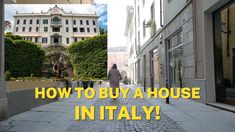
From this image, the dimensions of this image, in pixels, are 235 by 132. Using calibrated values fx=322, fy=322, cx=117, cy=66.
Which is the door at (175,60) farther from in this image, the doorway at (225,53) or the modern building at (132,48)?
the modern building at (132,48)

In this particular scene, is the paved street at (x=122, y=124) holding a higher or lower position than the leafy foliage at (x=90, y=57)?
lower

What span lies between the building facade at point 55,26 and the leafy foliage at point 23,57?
1859 mm

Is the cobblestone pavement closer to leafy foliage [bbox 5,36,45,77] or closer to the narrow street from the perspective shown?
the narrow street

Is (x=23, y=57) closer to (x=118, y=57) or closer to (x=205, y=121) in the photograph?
(x=118, y=57)

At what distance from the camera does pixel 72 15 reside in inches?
1955

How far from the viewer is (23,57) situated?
157 ft

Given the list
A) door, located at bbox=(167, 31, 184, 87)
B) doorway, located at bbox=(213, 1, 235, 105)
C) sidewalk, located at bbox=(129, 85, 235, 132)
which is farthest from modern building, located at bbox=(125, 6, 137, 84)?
sidewalk, located at bbox=(129, 85, 235, 132)

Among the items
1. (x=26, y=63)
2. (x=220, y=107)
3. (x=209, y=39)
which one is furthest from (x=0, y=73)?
(x=26, y=63)

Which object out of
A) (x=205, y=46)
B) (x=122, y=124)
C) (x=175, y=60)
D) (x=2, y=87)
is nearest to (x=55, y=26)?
(x=175, y=60)

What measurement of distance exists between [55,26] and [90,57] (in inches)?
297

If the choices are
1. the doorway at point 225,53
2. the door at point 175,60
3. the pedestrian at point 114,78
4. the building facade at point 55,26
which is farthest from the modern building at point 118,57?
the doorway at point 225,53

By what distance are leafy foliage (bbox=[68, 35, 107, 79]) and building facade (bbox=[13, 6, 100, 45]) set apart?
5.70 ft

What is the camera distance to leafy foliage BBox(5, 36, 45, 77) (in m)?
45.8

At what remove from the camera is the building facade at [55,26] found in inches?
1919
